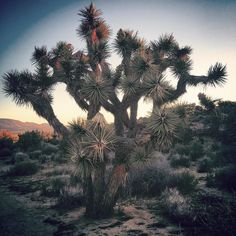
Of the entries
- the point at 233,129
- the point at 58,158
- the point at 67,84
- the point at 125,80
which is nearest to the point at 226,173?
the point at 125,80

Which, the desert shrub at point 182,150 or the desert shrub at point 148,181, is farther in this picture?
the desert shrub at point 182,150

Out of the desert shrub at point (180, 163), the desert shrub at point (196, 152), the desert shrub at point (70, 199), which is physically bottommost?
the desert shrub at point (70, 199)

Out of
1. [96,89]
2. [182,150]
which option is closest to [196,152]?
[182,150]

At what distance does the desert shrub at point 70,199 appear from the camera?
7.84m

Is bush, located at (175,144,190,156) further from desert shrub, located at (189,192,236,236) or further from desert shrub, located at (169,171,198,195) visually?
desert shrub, located at (189,192,236,236)

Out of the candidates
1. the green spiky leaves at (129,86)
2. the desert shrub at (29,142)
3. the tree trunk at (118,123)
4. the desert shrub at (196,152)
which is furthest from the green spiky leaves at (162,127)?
the desert shrub at (29,142)

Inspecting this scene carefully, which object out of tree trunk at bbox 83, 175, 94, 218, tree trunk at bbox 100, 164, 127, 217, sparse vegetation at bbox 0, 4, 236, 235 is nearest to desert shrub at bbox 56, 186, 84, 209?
sparse vegetation at bbox 0, 4, 236, 235

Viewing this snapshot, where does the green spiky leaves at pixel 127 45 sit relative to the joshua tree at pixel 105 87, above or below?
above

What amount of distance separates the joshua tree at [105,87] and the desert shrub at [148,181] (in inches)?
73.2

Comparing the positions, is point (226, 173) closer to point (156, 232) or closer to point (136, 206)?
point (136, 206)

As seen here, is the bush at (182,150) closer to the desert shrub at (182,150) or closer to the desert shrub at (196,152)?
the desert shrub at (182,150)

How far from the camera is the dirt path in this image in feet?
19.6

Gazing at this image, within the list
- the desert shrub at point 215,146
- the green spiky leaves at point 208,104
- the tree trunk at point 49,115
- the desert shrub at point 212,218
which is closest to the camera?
the desert shrub at point 212,218

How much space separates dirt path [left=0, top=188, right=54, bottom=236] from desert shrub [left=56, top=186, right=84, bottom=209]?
71cm
